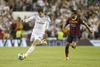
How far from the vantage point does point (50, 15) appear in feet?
117

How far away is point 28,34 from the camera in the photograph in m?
34.0

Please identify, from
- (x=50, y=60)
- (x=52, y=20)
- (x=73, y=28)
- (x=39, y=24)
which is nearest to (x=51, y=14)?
(x=52, y=20)

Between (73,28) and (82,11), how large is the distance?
16.9 metres

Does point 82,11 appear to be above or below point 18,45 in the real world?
above

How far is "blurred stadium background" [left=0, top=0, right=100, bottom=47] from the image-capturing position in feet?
111

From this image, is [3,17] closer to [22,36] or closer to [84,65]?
[22,36]

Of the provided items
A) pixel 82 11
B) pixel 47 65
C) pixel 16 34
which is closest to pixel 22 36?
pixel 16 34

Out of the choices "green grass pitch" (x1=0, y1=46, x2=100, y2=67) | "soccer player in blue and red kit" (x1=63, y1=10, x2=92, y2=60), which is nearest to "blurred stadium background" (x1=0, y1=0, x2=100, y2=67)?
"green grass pitch" (x1=0, y1=46, x2=100, y2=67)

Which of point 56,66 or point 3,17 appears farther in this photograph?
point 3,17

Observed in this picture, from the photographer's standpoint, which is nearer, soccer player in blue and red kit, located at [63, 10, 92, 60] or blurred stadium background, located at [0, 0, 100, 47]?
soccer player in blue and red kit, located at [63, 10, 92, 60]

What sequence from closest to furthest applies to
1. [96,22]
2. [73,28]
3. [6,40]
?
[73,28]
[6,40]
[96,22]

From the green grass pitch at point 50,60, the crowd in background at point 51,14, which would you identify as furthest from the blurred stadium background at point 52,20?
the green grass pitch at point 50,60

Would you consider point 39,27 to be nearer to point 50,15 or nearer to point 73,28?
point 73,28

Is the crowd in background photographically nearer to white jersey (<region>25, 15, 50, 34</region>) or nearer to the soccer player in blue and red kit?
the soccer player in blue and red kit
